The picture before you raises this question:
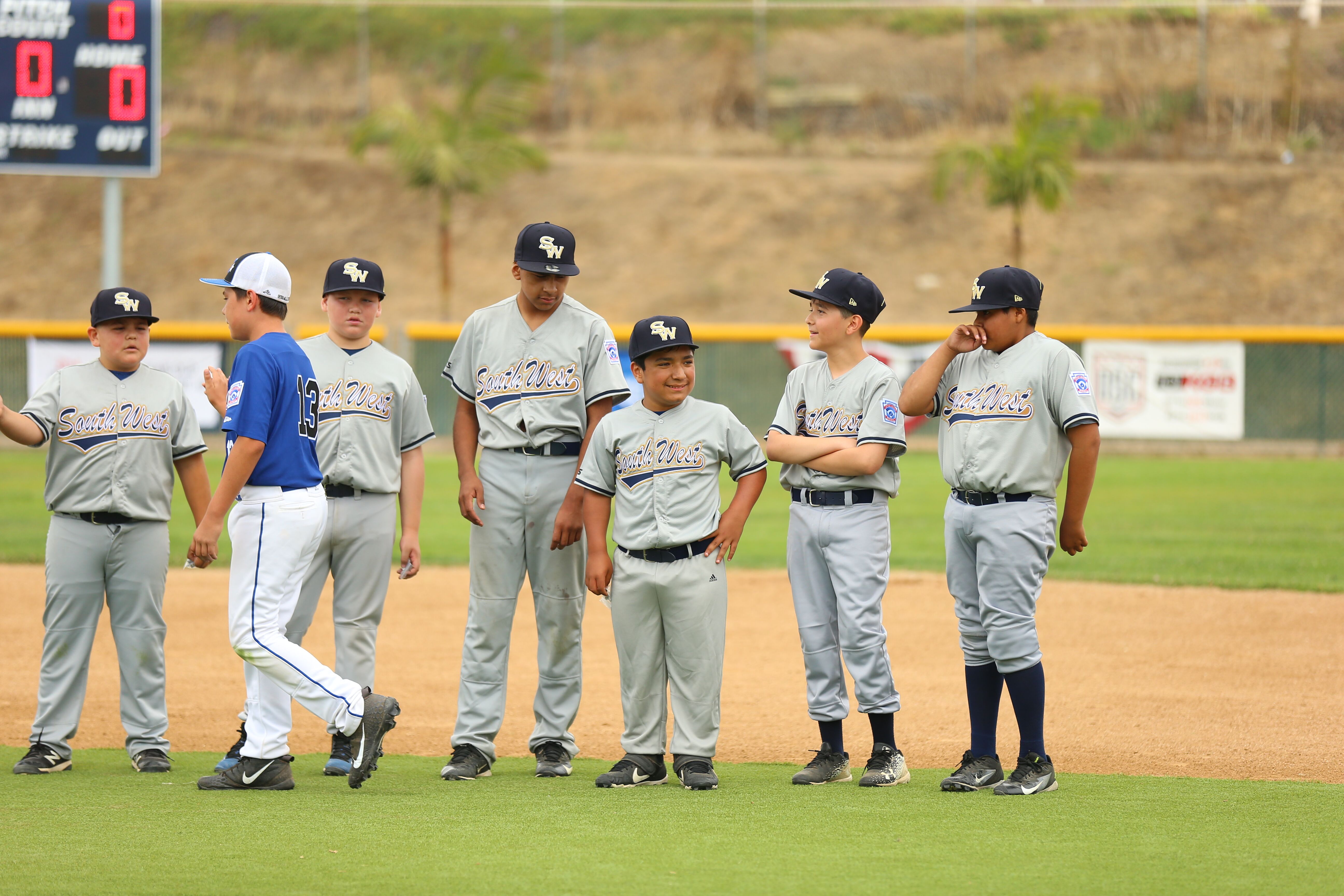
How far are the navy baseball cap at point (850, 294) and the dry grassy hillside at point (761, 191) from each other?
2167cm

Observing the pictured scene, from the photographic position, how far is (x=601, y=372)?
5.02m

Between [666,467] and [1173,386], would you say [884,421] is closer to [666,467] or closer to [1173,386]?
[666,467]

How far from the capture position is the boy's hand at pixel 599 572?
4.68 metres

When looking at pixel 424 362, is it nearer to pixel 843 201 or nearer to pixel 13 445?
pixel 13 445

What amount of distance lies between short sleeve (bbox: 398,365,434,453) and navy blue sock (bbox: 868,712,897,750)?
80.7 inches

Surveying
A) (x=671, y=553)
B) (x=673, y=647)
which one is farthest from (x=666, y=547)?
(x=673, y=647)

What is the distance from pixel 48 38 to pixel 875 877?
1243 cm

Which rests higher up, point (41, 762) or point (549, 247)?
point (549, 247)

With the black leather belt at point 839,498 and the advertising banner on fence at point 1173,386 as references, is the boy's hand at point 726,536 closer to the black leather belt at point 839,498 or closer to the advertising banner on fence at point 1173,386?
the black leather belt at point 839,498

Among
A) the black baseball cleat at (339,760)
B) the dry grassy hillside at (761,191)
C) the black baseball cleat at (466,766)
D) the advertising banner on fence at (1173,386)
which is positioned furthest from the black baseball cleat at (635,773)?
the dry grassy hillside at (761,191)

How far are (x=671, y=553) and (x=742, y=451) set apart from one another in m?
0.45

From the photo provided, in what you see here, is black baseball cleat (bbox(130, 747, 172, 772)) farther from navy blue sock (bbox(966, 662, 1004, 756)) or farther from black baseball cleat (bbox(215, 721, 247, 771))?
navy blue sock (bbox(966, 662, 1004, 756))

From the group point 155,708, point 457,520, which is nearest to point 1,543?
point 457,520

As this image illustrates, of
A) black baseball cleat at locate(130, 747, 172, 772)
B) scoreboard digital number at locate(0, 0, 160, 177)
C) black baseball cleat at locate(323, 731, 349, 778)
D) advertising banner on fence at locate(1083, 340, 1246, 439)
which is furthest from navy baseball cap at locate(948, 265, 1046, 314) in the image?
advertising banner on fence at locate(1083, 340, 1246, 439)
